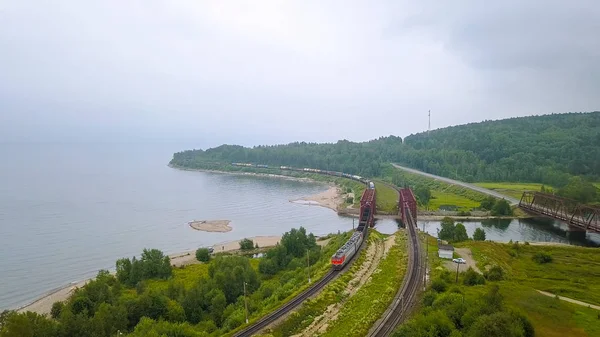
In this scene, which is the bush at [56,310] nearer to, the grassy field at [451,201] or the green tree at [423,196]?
the grassy field at [451,201]

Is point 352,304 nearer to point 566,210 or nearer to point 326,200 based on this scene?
point 566,210

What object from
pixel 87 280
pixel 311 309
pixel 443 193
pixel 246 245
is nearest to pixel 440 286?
pixel 311 309

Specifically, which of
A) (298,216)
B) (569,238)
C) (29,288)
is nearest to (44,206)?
(29,288)

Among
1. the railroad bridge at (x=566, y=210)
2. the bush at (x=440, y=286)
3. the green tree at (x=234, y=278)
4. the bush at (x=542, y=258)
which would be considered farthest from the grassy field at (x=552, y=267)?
the green tree at (x=234, y=278)

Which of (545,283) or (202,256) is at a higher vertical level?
(545,283)

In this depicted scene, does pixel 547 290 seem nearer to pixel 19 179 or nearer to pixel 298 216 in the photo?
pixel 298 216
